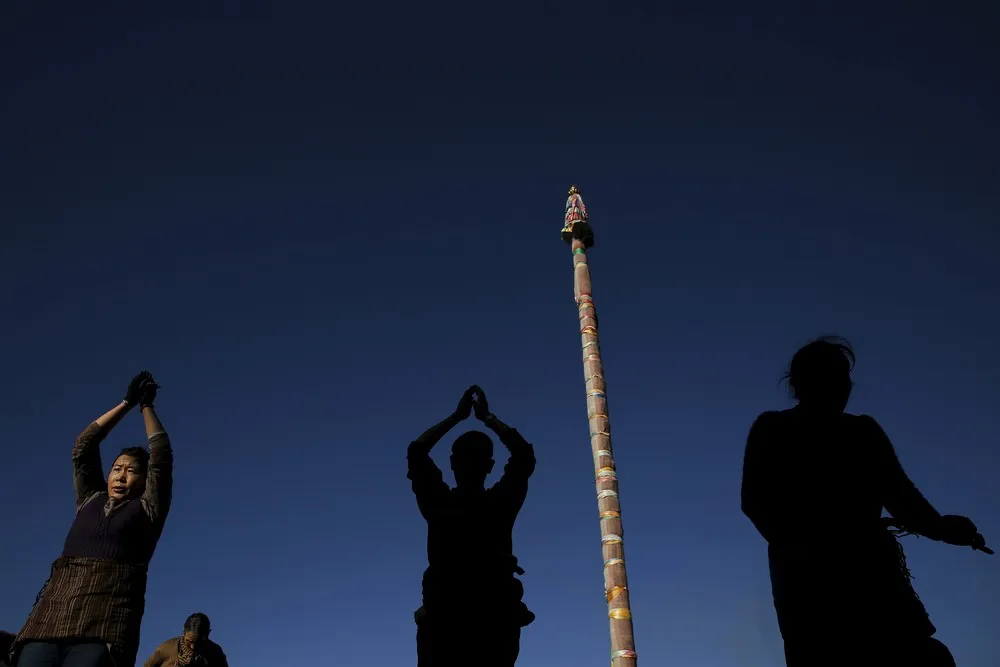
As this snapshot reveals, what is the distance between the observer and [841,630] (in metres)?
3.55

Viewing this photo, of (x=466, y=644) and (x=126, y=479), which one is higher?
(x=126, y=479)

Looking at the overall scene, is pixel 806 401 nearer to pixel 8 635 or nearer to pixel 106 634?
pixel 106 634

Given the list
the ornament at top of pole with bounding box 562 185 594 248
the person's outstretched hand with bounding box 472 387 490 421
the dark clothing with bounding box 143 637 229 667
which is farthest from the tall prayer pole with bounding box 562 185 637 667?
the person's outstretched hand with bounding box 472 387 490 421

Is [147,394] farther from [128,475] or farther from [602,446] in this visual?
[602,446]

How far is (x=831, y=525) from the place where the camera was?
3.75 metres

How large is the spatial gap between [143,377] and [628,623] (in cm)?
1434

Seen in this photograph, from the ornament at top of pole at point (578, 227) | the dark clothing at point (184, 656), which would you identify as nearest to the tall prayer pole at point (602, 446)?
the ornament at top of pole at point (578, 227)

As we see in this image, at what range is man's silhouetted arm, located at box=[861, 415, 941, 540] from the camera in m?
3.93

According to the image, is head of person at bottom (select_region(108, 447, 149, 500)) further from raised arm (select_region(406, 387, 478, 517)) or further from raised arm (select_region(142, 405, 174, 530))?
Result: raised arm (select_region(406, 387, 478, 517))

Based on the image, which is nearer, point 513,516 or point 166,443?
point 513,516

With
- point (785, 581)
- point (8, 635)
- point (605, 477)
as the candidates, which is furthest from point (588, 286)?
point (785, 581)

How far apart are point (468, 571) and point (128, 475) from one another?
2294mm

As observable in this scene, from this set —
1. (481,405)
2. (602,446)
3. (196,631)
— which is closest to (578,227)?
(602,446)

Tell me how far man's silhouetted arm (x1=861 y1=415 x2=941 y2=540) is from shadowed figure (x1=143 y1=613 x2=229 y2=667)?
674 cm
